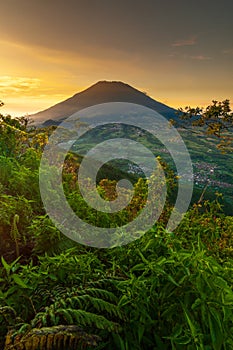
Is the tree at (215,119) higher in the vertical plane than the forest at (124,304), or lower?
higher

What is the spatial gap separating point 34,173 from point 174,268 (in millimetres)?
4074

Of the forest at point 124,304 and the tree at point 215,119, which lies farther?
the tree at point 215,119

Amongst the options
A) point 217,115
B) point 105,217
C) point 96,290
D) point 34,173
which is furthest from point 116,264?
point 217,115

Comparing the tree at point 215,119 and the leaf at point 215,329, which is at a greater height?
the tree at point 215,119

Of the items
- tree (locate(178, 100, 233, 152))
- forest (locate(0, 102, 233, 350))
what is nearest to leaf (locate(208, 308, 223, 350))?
forest (locate(0, 102, 233, 350))

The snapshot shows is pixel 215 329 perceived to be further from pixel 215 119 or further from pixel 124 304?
pixel 215 119

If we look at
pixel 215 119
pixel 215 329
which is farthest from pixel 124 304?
pixel 215 119

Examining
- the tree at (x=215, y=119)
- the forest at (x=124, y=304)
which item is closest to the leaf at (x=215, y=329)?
the forest at (x=124, y=304)

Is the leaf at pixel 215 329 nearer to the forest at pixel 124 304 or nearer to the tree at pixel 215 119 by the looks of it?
the forest at pixel 124 304

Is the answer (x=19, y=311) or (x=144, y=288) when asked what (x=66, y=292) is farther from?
(x=144, y=288)

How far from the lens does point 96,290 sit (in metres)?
2.69

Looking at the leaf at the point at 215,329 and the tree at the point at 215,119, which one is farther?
the tree at the point at 215,119

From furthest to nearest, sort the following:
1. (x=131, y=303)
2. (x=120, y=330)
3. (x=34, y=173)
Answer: (x=34, y=173), (x=131, y=303), (x=120, y=330)

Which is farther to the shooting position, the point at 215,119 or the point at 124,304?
the point at 215,119
